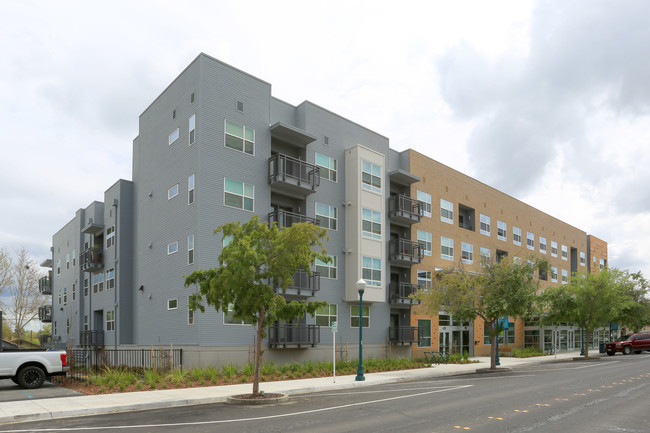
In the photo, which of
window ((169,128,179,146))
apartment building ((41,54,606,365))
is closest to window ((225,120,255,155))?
apartment building ((41,54,606,365))

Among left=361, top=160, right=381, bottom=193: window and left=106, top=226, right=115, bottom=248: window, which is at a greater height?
left=361, top=160, right=381, bottom=193: window

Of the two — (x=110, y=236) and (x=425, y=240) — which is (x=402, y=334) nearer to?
(x=425, y=240)

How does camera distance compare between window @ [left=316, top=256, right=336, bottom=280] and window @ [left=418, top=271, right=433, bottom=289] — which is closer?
window @ [left=316, top=256, right=336, bottom=280]

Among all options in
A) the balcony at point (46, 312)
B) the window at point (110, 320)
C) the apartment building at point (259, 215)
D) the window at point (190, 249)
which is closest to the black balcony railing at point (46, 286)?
the balcony at point (46, 312)

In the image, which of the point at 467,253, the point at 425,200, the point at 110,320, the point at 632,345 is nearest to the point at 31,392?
the point at 110,320

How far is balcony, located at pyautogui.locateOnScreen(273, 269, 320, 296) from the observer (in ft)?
89.4

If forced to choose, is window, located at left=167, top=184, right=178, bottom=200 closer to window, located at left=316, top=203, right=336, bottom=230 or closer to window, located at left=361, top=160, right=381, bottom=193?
window, located at left=316, top=203, right=336, bottom=230

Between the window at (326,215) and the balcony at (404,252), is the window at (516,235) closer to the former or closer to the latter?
the balcony at (404,252)

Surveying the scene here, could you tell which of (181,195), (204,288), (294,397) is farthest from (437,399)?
(181,195)

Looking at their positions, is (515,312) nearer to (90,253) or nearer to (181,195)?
(181,195)

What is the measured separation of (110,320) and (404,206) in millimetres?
21392

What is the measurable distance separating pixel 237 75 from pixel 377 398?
18.6 metres

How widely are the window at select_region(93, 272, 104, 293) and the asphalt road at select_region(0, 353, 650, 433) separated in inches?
990

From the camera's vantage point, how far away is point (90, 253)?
125ft
